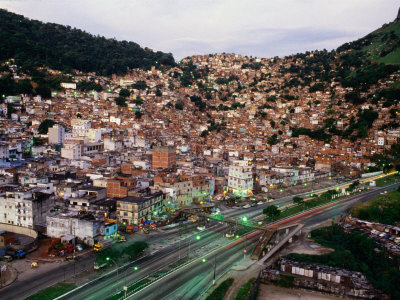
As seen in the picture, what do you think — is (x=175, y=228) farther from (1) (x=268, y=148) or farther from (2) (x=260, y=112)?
(2) (x=260, y=112)

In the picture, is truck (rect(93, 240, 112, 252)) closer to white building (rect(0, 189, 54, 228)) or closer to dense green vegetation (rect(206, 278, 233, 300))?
white building (rect(0, 189, 54, 228))

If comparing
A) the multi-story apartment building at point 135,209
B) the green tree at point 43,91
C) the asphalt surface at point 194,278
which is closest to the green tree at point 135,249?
the asphalt surface at point 194,278

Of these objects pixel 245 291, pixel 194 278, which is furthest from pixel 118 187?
pixel 245 291

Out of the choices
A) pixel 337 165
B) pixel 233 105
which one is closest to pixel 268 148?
pixel 337 165

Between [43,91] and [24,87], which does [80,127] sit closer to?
[43,91]

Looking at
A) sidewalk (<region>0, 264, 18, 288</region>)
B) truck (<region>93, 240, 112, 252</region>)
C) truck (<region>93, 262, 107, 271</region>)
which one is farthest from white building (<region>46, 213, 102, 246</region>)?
sidewalk (<region>0, 264, 18, 288</region>)

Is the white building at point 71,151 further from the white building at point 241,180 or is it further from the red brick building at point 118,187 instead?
the white building at point 241,180
